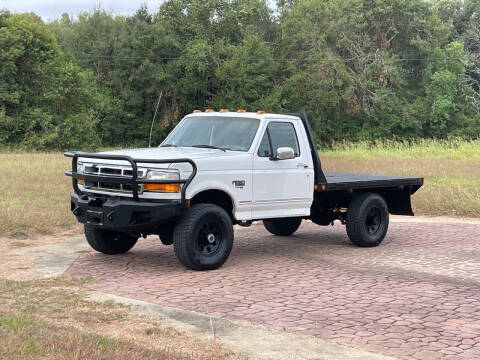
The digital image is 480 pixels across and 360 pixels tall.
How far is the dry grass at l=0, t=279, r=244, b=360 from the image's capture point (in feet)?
18.7

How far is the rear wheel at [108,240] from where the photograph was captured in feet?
35.4

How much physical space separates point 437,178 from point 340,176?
40.5 feet

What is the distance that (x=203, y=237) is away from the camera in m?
9.80

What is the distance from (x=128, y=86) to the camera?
68.2 meters

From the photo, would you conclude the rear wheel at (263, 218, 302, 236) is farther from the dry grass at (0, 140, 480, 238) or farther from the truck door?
the dry grass at (0, 140, 480, 238)

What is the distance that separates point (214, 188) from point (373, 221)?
3.64 m

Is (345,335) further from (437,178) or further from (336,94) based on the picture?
(336,94)

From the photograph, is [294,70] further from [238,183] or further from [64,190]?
[238,183]

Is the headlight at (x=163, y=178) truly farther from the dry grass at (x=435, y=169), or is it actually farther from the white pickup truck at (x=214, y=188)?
the dry grass at (x=435, y=169)

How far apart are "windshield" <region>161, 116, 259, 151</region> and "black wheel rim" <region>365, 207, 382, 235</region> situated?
8.99ft

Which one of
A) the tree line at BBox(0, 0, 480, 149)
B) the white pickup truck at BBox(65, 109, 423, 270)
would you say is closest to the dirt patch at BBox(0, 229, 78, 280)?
the white pickup truck at BBox(65, 109, 423, 270)

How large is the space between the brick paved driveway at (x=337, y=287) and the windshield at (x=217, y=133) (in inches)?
64.7

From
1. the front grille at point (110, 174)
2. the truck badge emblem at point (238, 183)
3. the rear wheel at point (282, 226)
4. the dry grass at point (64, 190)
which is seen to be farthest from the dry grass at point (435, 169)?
the front grille at point (110, 174)

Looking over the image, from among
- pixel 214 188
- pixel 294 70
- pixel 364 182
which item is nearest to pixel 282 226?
pixel 364 182
